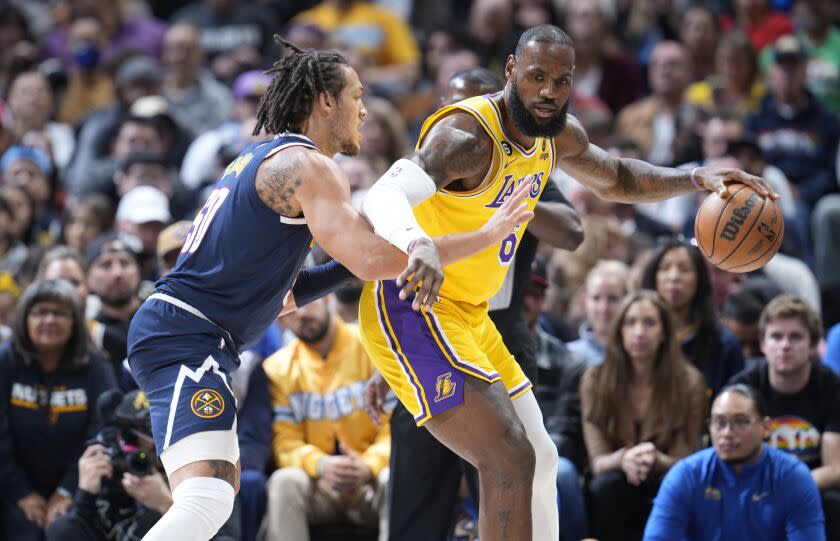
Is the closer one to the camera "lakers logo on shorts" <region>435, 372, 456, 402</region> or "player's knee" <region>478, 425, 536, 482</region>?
"player's knee" <region>478, 425, 536, 482</region>

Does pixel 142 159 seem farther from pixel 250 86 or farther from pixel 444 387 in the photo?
pixel 444 387

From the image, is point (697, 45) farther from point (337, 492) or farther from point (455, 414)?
point (455, 414)

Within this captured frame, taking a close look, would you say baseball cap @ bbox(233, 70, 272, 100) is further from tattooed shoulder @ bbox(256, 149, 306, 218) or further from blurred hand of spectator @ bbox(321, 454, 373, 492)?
tattooed shoulder @ bbox(256, 149, 306, 218)

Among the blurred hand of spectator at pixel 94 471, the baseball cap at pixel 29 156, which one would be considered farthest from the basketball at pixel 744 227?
the baseball cap at pixel 29 156

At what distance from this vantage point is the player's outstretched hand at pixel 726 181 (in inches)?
208

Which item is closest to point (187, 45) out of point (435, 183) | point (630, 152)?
point (630, 152)

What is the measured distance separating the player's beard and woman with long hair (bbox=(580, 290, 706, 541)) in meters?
2.28

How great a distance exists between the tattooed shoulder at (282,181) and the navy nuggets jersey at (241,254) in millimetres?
32

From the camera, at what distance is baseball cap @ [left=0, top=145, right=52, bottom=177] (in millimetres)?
10820

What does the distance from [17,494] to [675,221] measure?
5271 millimetres

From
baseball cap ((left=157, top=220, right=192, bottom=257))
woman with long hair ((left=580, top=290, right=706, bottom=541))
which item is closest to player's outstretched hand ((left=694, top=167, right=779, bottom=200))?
woman with long hair ((left=580, top=290, right=706, bottom=541))

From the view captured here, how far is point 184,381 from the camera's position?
4559 millimetres

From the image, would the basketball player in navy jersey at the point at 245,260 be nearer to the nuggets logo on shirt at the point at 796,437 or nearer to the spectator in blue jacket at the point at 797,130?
the nuggets logo on shirt at the point at 796,437

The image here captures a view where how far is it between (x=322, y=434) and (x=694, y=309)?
237cm
